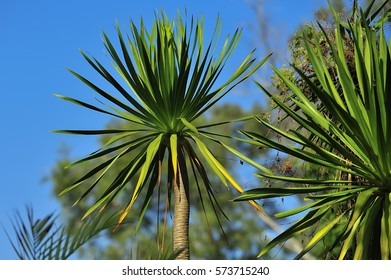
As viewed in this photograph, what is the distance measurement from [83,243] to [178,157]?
4.87 meters

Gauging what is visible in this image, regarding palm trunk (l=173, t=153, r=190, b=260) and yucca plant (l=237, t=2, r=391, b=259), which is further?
palm trunk (l=173, t=153, r=190, b=260)

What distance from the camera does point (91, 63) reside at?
7.63 metres

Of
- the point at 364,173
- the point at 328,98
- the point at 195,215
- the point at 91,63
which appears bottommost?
the point at 195,215

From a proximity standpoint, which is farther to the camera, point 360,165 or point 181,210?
point 181,210

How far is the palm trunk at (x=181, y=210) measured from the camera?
6891 millimetres

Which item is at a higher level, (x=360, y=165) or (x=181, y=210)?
(x=360, y=165)

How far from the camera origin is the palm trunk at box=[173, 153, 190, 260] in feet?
22.6

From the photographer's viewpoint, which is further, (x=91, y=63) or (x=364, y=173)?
(x=91, y=63)

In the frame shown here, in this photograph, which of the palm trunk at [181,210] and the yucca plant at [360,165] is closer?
the yucca plant at [360,165]

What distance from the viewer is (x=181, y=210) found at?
7.09 metres

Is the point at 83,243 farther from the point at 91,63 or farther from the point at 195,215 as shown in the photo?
the point at 195,215
